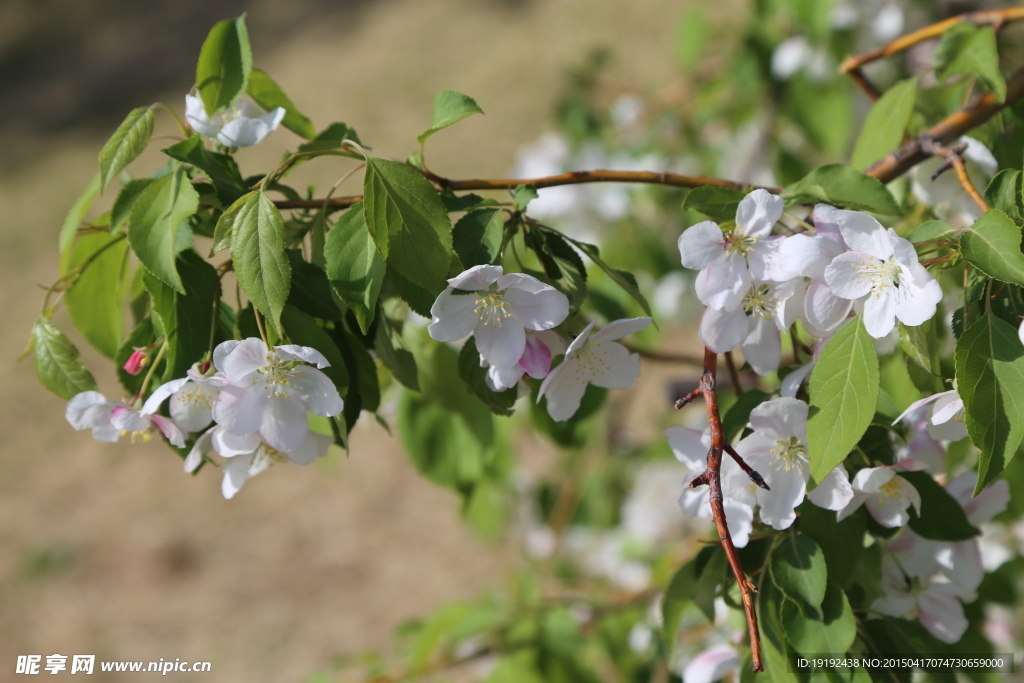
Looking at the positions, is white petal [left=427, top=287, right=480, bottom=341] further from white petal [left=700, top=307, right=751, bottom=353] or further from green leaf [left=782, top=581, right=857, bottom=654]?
green leaf [left=782, top=581, right=857, bottom=654]

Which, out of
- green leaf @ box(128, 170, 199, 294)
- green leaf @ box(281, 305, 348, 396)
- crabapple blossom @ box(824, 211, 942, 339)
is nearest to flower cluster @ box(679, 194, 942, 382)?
crabapple blossom @ box(824, 211, 942, 339)

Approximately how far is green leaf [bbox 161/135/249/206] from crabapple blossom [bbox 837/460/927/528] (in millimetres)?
636

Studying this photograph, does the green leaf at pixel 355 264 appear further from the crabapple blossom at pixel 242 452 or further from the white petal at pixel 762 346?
the white petal at pixel 762 346

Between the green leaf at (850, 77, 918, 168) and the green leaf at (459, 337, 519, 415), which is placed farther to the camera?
the green leaf at (850, 77, 918, 168)

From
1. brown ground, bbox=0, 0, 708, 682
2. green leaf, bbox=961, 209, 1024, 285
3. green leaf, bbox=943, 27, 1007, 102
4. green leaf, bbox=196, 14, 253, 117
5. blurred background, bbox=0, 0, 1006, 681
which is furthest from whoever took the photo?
brown ground, bbox=0, 0, 708, 682

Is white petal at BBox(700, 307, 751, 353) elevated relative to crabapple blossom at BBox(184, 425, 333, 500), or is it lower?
lower

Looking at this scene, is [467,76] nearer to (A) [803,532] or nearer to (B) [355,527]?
(B) [355,527]

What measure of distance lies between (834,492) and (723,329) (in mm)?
180

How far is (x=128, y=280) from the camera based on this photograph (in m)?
0.89

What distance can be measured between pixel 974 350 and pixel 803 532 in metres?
0.25

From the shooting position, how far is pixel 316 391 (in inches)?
27.5

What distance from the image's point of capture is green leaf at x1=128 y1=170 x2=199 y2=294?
69 centimetres

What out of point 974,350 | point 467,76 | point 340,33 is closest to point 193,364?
point 974,350

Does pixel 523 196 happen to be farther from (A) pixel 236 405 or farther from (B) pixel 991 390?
(B) pixel 991 390
